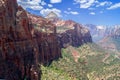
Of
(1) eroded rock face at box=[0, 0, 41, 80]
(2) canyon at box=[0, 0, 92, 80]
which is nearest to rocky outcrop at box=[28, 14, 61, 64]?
(2) canyon at box=[0, 0, 92, 80]

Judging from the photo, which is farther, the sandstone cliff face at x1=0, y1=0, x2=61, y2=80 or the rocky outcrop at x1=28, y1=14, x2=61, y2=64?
the rocky outcrop at x1=28, y1=14, x2=61, y2=64

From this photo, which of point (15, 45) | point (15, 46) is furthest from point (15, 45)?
point (15, 46)

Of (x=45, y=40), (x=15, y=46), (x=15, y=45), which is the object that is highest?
(x=15, y=45)

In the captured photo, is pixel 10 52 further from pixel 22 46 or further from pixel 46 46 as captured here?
pixel 46 46

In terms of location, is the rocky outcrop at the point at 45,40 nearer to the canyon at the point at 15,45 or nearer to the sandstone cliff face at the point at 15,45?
the canyon at the point at 15,45

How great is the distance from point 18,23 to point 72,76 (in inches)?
2535

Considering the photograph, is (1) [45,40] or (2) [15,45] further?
(1) [45,40]

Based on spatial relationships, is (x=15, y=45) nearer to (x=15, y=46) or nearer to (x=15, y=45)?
(x=15, y=45)

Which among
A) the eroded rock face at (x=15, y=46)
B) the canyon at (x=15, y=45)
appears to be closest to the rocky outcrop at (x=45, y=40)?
the canyon at (x=15, y=45)

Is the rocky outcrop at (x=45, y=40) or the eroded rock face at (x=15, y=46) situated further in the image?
the rocky outcrop at (x=45, y=40)

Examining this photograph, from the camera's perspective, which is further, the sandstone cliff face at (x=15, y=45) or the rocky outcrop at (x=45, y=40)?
the rocky outcrop at (x=45, y=40)

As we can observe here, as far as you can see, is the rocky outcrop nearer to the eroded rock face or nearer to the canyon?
the canyon

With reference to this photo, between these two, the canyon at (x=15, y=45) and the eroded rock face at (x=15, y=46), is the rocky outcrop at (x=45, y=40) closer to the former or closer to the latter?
the canyon at (x=15, y=45)

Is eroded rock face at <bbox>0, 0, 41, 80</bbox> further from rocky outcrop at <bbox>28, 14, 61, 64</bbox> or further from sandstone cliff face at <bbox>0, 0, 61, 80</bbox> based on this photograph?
rocky outcrop at <bbox>28, 14, 61, 64</bbox>
